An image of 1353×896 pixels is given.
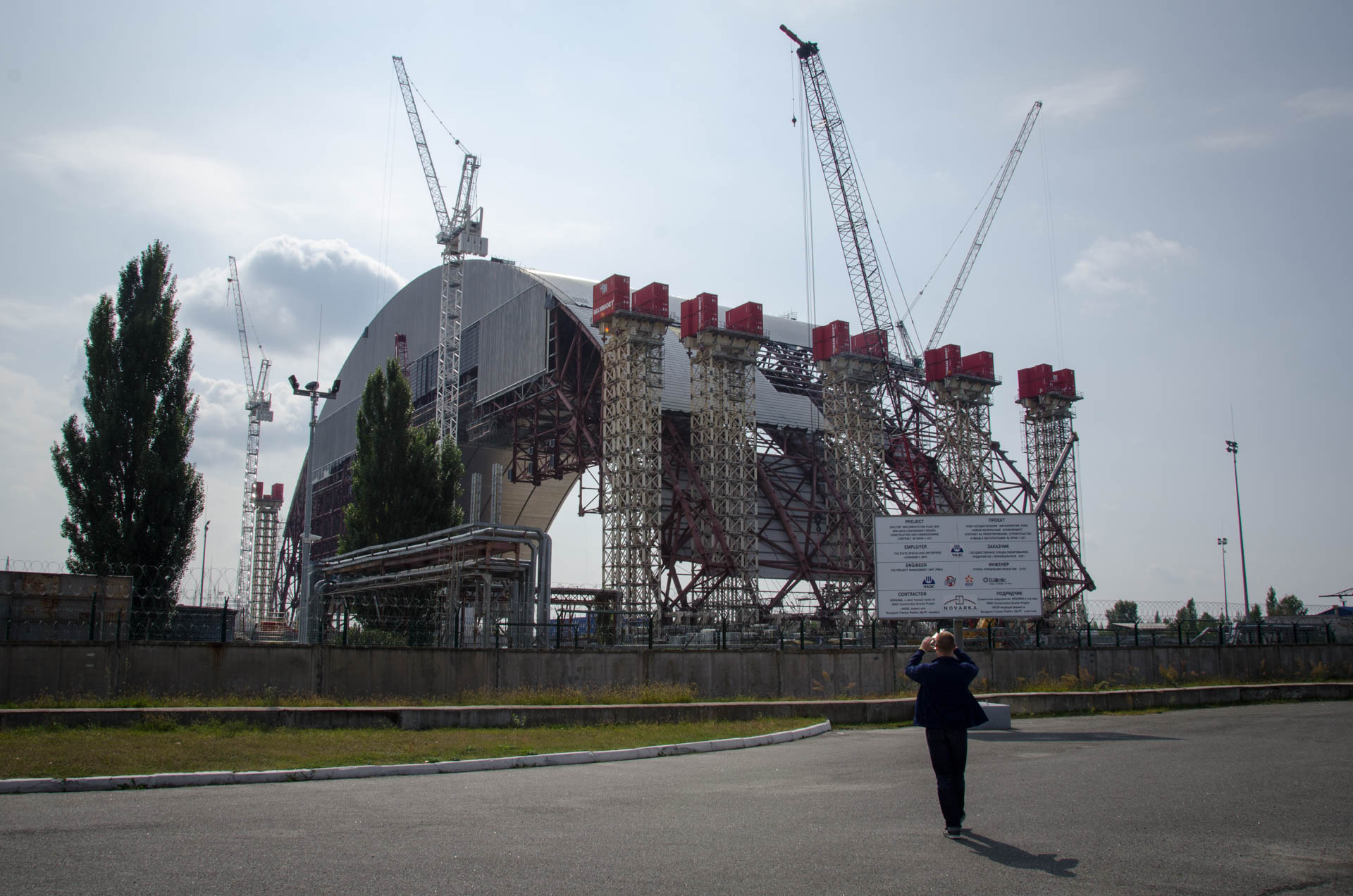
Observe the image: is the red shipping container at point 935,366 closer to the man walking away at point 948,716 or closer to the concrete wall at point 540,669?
the concrete wall at point 540,669

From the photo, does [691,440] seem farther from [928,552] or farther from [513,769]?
[513,769]

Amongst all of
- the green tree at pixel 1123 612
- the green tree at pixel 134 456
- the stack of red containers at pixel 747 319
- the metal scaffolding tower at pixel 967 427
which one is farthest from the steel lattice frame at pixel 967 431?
the green tree at pixel 134 456

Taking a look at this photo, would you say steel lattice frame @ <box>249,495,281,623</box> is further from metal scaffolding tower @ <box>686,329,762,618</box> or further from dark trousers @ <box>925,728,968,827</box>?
dark trousers @ <box>925,728,968,827</box>

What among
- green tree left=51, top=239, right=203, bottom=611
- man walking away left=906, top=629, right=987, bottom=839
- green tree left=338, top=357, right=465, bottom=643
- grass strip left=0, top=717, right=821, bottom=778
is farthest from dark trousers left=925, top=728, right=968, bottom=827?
green tree left=338, top=357, right=465, bottom=643

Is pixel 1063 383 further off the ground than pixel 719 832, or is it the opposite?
pixel 1063 383

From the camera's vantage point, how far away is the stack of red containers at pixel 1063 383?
254 ft

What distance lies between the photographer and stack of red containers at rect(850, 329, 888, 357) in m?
65.8

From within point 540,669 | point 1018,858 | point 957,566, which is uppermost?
point 957,566

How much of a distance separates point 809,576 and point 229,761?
5759 centimetres


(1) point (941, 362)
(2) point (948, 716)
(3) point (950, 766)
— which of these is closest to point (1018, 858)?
(3) point (950, 766)

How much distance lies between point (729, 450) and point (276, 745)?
45.0 metres

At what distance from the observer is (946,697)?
897cm

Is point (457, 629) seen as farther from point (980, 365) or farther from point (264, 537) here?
point (264, 537)

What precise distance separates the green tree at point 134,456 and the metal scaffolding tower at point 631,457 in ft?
86.0
